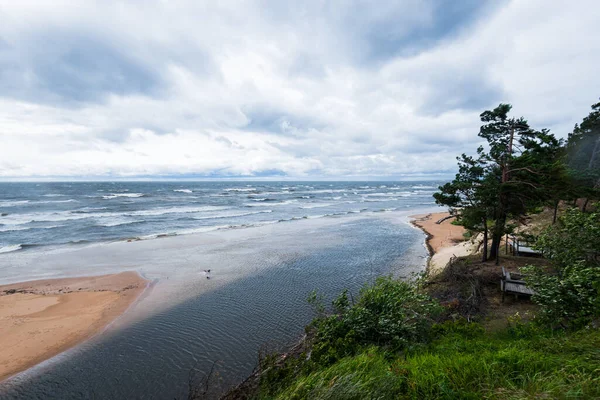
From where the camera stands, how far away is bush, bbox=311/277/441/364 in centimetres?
621

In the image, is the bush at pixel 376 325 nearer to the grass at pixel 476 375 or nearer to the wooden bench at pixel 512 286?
the grass at pixel 476 375

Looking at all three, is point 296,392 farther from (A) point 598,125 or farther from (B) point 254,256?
(A) point 598,125

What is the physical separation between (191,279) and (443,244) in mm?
18982

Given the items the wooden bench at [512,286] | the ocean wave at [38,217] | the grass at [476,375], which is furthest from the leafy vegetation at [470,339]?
the ocean wave at [38,217]

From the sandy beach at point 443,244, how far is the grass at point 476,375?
10992mm

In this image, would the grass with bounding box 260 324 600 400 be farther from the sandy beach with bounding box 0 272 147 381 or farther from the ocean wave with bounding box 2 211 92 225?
the ocean wave with bounding box 2 211 92 225

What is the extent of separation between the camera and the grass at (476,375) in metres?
3.62

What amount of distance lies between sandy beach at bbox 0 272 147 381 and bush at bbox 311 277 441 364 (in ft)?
30.6

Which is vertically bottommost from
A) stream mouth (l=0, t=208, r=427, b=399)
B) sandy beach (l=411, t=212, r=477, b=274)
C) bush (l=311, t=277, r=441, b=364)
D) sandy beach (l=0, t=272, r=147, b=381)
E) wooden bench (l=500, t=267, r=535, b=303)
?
sandy beach (l=0, t=272, r=147, b=381)

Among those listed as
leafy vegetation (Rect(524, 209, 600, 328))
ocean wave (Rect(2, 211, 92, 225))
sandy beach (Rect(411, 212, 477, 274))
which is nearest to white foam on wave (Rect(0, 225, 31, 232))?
ocean wave (Rect(2, 211, 92, 225))

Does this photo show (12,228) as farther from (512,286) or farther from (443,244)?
(512,286)

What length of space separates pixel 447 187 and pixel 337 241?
1327 centimetres

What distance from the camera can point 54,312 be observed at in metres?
12.3

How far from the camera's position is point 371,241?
24.8 meters
